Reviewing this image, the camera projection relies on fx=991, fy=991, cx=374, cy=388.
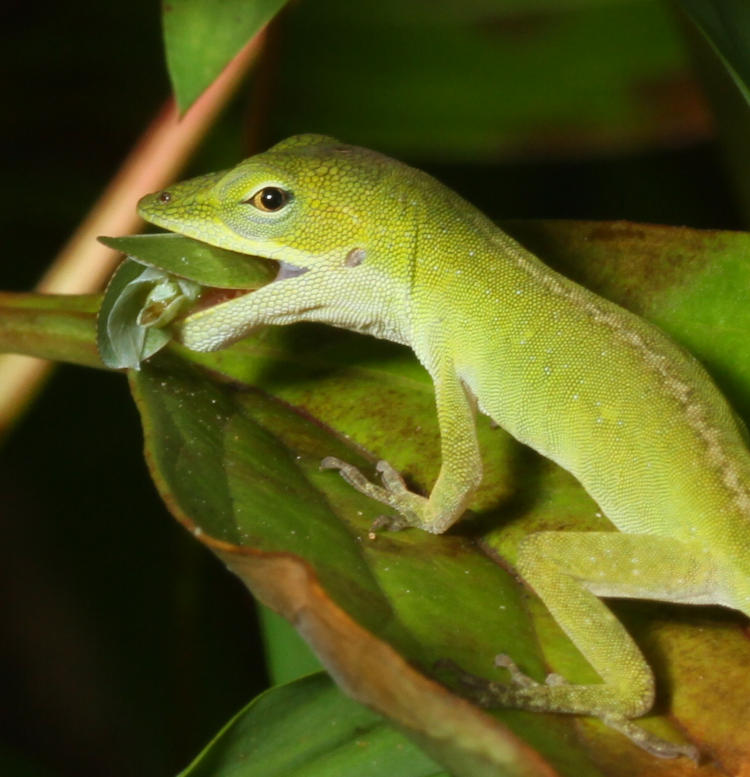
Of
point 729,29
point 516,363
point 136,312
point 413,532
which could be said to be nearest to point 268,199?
point 136,312

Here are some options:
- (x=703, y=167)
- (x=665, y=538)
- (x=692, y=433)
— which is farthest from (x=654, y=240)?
(x=703, y=167)

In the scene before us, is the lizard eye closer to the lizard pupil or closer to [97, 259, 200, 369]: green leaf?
the lizard pupil

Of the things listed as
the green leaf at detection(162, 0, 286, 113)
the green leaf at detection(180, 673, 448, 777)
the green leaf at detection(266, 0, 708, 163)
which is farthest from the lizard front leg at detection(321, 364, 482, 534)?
the green leaf at detection(266, 0, 708, 163)

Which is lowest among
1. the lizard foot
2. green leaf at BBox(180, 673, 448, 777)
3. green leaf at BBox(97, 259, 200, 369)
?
green leaf at BBox(180, 673, 448, 777)

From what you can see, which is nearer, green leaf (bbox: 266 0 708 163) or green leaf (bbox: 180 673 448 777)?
green leaf (bbox: 180 673 448 777)

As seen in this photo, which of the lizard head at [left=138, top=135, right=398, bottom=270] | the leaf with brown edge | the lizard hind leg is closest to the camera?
the leaf with brown edge

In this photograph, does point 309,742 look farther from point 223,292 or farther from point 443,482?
point 223,292
